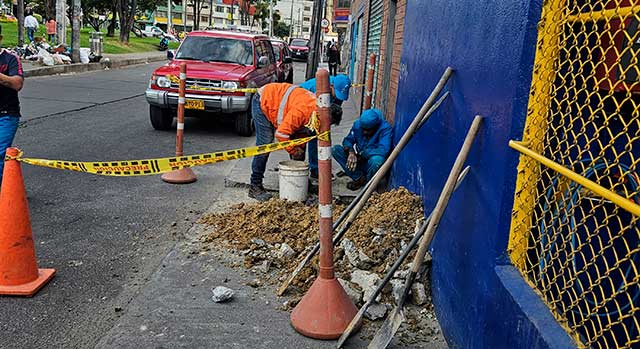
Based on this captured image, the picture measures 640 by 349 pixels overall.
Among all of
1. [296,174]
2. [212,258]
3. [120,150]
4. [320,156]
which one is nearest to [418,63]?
[296,174]

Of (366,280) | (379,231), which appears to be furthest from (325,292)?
(379,231)

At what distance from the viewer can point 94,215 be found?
5812mm

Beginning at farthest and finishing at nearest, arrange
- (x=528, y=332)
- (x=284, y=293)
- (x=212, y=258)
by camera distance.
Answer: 1. (x=212, y=258)
2. (x=284, y=293)
3. (x=528, y=332)

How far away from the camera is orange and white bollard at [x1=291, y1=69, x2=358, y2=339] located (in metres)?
3.58

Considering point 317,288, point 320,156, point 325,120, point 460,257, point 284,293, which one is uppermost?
point 325,120

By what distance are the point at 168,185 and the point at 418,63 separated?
3452 millimetres

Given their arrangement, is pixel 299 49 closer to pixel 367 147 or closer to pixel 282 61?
pixel 282 61

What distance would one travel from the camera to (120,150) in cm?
879

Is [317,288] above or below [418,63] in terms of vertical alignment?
below

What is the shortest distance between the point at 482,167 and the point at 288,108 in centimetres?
340

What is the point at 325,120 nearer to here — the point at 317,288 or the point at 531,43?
the point at 317,288

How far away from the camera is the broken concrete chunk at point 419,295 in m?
4.03

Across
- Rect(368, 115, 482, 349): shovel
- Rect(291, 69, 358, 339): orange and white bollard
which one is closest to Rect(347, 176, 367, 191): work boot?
Rect(291, 69, 358, 339): orange and white bollard

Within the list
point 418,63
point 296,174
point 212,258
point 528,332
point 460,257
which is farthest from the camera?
point 296,174
